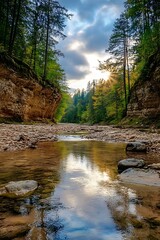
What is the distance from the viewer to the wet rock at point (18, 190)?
9.82 ft

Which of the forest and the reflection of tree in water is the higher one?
the forest

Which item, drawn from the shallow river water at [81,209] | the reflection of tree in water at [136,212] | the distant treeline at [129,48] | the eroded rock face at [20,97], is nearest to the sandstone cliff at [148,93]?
the distant treeline at [129,48]

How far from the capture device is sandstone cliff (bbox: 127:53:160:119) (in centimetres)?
1702

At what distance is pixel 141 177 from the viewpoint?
3936 millimetres

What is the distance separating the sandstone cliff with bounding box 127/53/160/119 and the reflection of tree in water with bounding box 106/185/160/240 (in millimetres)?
13996

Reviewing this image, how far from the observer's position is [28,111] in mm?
20859

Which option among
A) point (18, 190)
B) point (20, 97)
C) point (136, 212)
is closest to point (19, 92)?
point (20, 97)

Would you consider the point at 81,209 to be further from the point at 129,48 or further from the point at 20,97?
the point at 129,48

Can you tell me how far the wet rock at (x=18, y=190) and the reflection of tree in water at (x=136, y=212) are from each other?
1.08m

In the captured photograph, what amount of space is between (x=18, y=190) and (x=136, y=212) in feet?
5.12

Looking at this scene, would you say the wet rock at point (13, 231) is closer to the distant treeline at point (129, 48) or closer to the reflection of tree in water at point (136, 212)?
the reflection of tree in water at point (136, 212)

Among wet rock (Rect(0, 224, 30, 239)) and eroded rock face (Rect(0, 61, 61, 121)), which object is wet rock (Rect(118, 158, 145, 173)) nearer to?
wet rock (Rect(0, 224, 30, 239))

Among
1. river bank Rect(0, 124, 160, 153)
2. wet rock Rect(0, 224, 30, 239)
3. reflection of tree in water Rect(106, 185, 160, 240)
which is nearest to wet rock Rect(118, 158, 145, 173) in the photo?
reflection of tree in water Rect(106, 185, 160, 240)

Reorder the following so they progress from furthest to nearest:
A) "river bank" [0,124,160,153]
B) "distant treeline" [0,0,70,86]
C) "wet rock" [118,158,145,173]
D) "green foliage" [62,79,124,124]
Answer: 1. "green foliage" [62,79,124,124]
2. "distant treeline" [0,0,70,86]
3. "river bank" [0,124,160,153]
4. "wet rock" [118,158,145,173]
